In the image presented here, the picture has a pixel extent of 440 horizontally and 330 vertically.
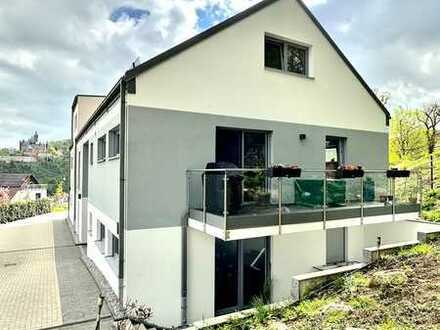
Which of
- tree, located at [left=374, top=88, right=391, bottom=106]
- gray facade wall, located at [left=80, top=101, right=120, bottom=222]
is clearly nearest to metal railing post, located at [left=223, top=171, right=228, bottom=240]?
gray facade wall, located at [left=80, top=101, right=120, bottom=222]

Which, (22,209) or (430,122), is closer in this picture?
(430,122)

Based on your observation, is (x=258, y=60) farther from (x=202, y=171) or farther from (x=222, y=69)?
(x=202, y=171)

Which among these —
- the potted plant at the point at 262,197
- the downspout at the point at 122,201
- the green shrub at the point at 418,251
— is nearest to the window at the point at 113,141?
the downspout at the point at 122,201

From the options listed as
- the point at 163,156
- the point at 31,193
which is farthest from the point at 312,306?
the point at 31,193

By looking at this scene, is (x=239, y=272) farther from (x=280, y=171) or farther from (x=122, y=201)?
(x=122, y=201)

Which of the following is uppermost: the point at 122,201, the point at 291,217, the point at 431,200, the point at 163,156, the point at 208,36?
the point at 208,36

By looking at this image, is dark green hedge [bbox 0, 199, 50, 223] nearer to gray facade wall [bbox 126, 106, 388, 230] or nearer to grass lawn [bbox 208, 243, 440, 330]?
gray facade wall [bbox 126, 106, 388, 230]

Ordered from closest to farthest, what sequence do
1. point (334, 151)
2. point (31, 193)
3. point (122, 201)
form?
point (122, 201) → point (334, 151) → point (31, 193)

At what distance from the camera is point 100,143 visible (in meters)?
12.7

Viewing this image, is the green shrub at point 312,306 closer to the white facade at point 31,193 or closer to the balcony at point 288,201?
the balcony at point 288,201

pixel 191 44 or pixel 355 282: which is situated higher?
pixel 191 44

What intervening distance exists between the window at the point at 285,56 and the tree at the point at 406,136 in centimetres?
1591

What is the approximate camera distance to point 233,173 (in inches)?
289

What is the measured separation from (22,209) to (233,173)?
103 feet
